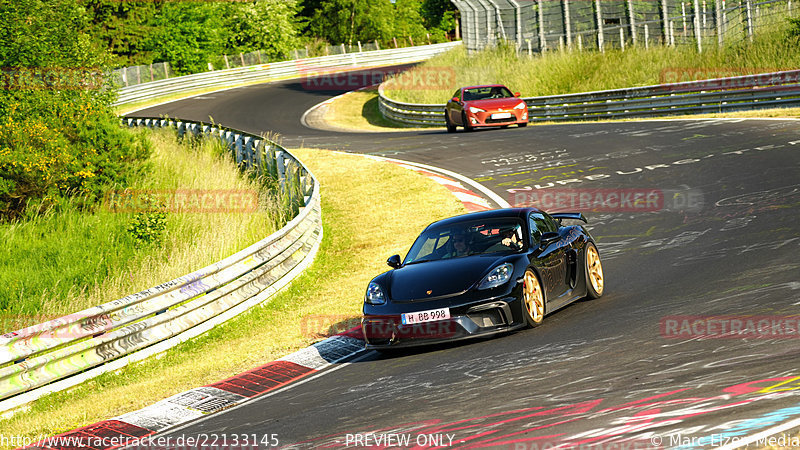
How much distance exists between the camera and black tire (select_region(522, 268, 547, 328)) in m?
8.73

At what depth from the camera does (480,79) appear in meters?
40.2

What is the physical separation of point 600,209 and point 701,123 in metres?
9.35

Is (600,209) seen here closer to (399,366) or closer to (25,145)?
(399,366)

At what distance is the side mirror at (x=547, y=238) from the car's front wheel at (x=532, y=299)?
0.55m

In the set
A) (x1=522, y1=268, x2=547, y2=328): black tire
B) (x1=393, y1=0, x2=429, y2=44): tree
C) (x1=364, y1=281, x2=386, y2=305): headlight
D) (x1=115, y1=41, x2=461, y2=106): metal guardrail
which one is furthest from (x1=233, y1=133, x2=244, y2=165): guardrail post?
(x1=393, y1=0, x2=429, y2=44): tree

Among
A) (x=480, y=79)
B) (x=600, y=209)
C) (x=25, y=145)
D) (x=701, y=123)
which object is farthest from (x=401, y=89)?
(x=600, y=209)

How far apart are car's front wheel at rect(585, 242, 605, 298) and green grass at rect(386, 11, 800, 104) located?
21.1 meters

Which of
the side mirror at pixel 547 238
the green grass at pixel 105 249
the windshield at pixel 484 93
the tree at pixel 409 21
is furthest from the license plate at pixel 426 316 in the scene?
the tree at pixel 409 21

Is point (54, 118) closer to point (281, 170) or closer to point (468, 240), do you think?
point (281, 170)

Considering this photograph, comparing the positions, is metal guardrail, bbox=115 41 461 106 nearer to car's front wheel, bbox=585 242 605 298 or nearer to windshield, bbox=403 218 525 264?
windshield, bbox=403 218 525 264

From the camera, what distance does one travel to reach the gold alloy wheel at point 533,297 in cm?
878

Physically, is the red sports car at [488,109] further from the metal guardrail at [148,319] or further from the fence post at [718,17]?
the metal guardrail at [148,319]

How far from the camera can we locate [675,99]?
1099 inches

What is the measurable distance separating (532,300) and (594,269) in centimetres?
166
